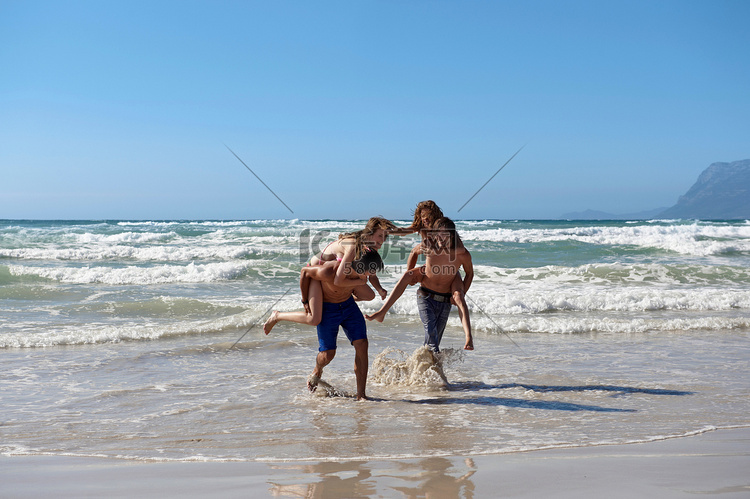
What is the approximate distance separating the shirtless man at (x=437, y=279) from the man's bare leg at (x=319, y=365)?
23.5 inches

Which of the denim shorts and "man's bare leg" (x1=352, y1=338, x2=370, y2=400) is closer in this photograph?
"man's bare leg" (x1=352, y1=338, x2=370, y2=400)

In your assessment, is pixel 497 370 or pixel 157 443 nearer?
pixel 157 443

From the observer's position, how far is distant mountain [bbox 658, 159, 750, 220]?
12275cm

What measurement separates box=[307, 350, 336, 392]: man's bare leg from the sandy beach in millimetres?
1813

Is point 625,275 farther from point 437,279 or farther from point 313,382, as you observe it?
point 313,382

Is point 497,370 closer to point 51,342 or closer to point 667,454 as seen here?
point 667,454

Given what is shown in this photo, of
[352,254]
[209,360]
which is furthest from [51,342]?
[352,254]

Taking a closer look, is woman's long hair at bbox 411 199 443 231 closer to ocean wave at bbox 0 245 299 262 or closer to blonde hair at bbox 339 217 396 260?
blonde hair at bbox 339 217 396 260

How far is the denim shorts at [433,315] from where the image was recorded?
617cm

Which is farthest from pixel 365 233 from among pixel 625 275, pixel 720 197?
pixel 720 197

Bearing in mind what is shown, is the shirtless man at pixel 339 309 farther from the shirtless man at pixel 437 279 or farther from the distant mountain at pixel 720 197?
the distant mountain at pixel 720 197

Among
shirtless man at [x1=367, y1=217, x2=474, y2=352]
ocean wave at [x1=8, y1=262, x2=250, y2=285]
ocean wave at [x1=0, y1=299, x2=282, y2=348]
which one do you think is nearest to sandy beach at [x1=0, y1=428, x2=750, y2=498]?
shirtless man at [x1=367, y1=217, x2=474, y2=352]

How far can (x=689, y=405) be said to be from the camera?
17.5 ft

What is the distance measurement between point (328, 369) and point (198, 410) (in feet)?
6.77
